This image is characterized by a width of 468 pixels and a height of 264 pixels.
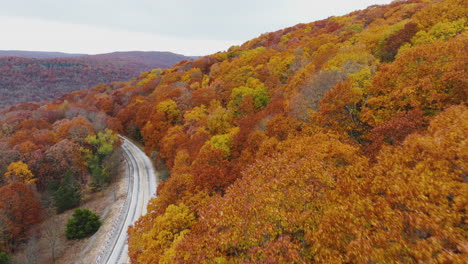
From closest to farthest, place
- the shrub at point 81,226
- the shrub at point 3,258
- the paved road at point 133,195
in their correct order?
the shrub at point 3,258
the paved road at point 133,195
the shrub at point 81,226

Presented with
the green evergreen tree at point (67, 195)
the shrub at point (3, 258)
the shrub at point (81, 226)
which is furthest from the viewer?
the green evergreen tree at point (67, 195)

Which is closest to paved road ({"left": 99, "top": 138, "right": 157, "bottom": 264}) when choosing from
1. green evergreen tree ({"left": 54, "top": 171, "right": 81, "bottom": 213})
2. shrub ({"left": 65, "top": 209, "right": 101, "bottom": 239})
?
shrub ({"left": 65, "top": 209, "right": 101, "bottom": 239})

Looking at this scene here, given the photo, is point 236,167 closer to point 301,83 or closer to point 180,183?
point 180,183

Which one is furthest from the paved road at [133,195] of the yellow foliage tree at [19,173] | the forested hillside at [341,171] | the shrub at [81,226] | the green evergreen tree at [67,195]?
the yellow foliage tree at [19,173]

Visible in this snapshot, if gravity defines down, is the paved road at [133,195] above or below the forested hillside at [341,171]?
below

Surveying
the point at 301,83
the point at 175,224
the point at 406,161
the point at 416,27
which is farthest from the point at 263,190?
the point at 416,27

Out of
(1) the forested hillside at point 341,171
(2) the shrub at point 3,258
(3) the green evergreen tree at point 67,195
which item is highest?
(1) the forested hillside at point 341,171

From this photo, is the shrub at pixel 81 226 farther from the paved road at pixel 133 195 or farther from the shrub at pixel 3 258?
the shrub at pixel 3 258
